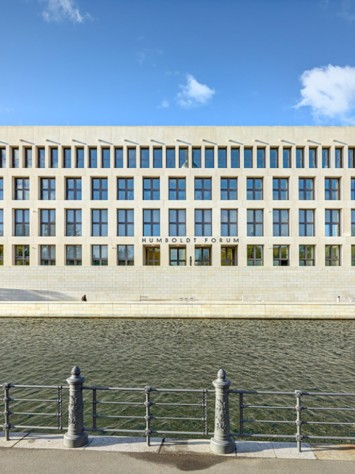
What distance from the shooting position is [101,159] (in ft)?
121

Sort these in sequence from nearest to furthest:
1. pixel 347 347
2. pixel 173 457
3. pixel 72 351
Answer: pixel 173 457
pixel 72 351
pixel 347 347

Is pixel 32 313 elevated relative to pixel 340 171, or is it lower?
lower

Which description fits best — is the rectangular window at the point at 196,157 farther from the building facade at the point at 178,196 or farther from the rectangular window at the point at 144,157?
the rectangular window at the point at 144,157

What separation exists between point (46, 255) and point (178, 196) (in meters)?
17.5

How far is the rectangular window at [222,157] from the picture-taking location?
36.9 metres

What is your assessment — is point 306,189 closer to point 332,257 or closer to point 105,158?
point 332,257

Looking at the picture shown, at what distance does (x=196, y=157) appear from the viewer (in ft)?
122

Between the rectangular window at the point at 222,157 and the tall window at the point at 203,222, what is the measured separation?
19.2 ft

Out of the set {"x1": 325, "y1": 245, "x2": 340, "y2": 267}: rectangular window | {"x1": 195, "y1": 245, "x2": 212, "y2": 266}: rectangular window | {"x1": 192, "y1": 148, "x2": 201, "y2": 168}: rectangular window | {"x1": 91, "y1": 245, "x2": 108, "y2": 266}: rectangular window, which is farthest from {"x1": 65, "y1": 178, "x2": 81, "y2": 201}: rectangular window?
{"x1": 325, "y1": 245, "x2": 340, "y2": 267}: rectangular window

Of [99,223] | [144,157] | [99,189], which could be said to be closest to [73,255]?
[99,223]

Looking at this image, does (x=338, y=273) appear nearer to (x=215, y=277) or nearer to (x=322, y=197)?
(x=322, y=197)

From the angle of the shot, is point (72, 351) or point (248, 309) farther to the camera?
point (248, 309)

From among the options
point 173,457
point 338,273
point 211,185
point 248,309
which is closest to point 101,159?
point 211,185

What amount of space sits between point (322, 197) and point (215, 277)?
1641cm
